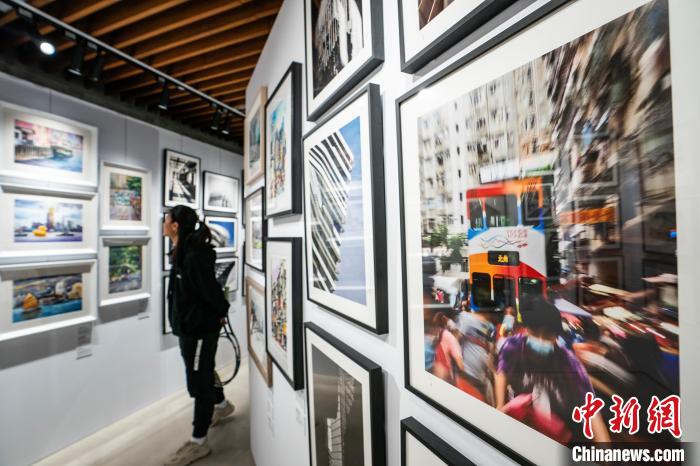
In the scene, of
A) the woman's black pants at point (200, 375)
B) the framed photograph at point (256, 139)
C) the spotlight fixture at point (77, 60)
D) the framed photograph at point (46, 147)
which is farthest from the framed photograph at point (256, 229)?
the framed photograph at point (46, 147)

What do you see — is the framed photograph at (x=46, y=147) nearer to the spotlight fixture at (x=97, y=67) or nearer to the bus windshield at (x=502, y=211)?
the spotlight fixture at (x=97, y=67)

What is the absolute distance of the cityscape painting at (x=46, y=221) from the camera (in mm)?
2412

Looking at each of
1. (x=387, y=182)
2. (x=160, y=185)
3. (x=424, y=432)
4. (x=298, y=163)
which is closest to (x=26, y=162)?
(x=160, y=185)

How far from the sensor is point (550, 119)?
15.5 inches

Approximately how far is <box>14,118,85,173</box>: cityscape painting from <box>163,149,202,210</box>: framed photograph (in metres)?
0.89

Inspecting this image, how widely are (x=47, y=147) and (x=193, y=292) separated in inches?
68.1

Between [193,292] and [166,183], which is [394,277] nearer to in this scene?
[193,292]

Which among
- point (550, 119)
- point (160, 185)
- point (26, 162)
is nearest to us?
point (550, 119)

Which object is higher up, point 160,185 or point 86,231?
point 160,185

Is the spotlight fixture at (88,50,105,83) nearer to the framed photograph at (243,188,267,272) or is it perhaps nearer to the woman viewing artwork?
the woman viewing artwork

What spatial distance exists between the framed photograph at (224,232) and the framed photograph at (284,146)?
2860 millimetres

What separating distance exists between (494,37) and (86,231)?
355 centimetres

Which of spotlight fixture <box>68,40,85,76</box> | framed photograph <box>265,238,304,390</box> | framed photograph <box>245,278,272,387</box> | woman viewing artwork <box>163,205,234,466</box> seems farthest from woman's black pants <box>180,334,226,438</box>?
spotlight fixture <box>68,40,85,76</box>

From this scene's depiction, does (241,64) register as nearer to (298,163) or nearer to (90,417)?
(298,163)
